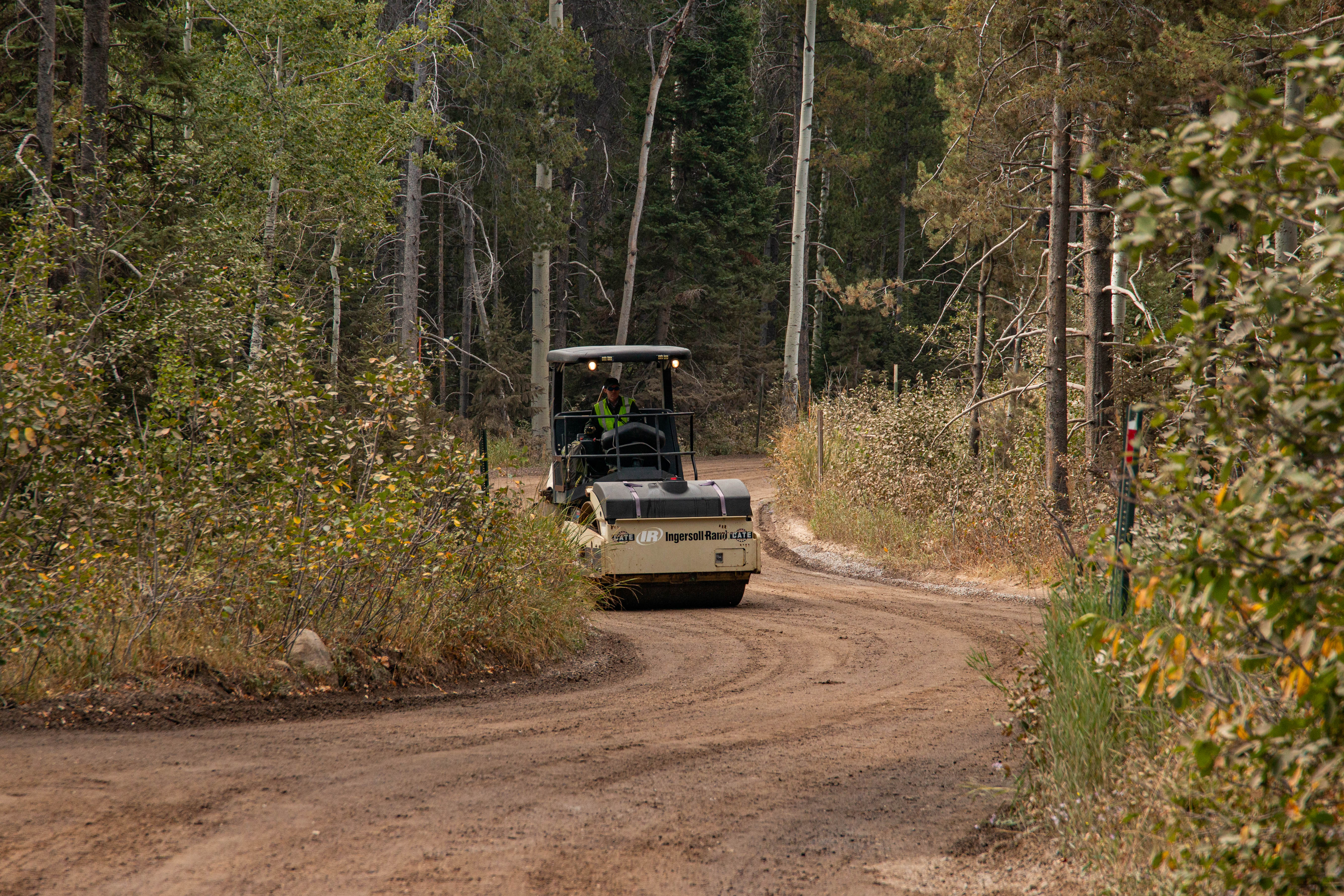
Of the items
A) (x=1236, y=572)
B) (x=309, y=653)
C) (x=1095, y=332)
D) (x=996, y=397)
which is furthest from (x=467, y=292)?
(x=1236, y=572)

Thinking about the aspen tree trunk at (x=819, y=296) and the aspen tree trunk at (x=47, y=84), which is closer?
the aspen tree trunk at (x=47, y=84)

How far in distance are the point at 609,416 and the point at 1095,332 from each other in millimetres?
5895

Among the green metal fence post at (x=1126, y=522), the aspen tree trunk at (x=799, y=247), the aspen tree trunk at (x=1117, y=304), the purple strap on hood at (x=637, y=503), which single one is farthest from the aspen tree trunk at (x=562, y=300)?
the green metal fence post at (x=1126, y=522)

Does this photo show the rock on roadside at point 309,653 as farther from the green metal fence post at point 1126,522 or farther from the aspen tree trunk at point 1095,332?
the aspen tree trunk at point 1095,332

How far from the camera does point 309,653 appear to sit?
782cm

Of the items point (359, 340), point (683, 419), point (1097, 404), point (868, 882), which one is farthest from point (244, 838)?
point (683, 419)

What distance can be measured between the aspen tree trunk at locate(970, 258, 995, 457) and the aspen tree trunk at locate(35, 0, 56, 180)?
39.1 ft

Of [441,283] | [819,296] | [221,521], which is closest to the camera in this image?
[221,521]

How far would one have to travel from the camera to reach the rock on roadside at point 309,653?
306 inches

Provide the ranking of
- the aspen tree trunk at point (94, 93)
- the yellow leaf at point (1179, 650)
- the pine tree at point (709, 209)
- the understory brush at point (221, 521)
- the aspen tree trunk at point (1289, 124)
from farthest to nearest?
the pine tree at point (709, 209) → the aspen tree trunk at point (94, 93) → the understory brush at point (221, 521) → the yellow leaf at point (1179, 650) → the aspen tree trunk at point (1289, 124)

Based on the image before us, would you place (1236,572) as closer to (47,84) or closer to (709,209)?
(47,84)

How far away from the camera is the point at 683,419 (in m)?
37.1

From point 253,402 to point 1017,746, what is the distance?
18.3ft

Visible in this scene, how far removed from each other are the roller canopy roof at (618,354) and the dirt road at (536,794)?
4816 mm
